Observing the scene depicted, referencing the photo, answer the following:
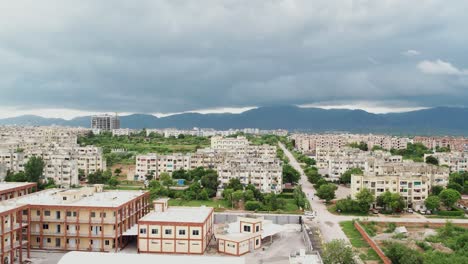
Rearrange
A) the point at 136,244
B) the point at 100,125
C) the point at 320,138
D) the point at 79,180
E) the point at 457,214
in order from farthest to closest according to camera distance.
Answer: the point at 100,125
the point at 320,138
the point at 79,180
the point at 457,214
the point at 136,244

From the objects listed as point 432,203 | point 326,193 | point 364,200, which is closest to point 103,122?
point 326,193

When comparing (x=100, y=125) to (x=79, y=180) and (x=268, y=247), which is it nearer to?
(x=79, y=180)

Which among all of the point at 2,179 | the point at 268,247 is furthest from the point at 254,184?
the point at 2,179

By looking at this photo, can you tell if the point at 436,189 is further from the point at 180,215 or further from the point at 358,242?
the point at 180,215

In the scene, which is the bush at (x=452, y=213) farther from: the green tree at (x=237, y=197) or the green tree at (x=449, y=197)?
the green tree at (x=237, y=197)

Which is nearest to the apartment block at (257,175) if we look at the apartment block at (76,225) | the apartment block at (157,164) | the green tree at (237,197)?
the green tree at (237,197)

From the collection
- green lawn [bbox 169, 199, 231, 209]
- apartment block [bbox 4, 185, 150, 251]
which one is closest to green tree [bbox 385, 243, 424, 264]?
apartment block [bbox 4, 185, 150, 251]
